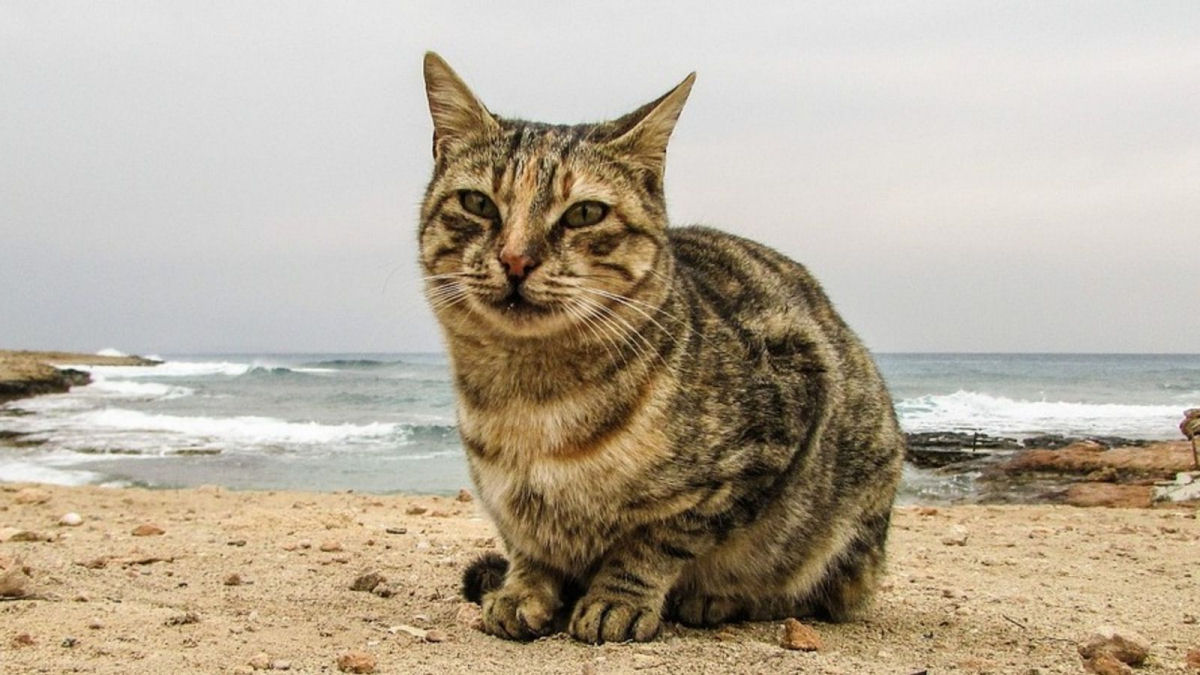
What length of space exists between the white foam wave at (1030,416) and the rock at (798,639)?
12.5 m

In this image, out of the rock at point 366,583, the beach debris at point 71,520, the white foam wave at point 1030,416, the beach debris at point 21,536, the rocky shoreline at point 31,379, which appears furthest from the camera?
the rocky shoreline at point 31,379

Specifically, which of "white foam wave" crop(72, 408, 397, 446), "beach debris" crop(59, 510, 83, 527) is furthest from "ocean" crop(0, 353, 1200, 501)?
"beach debris" crop(59, 510, 83, 527)

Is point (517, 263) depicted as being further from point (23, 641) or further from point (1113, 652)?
point (1113, 652)

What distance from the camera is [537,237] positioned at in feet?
9.92

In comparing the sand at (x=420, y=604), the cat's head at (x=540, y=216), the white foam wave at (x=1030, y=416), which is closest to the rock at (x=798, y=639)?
the sand at (x=420, y=604)

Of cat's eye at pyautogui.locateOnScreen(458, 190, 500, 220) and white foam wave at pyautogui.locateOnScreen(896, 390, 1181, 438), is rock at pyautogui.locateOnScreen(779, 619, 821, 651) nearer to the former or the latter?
cat's eye at pyautogui.locateOnScreen(458, 190, 500, 220)

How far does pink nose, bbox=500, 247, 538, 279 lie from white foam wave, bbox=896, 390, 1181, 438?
43.6 ft

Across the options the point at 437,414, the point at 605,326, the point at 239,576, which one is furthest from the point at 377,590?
the point at 437,414

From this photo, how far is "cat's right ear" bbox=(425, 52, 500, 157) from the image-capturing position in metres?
3.55

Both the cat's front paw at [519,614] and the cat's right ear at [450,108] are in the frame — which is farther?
the cat's right ear at [450,108]

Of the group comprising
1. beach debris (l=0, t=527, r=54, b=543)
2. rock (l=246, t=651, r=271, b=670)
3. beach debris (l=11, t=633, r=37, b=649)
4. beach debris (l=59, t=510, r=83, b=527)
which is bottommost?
beach debris (l=59, t=510, r=83, b=527)

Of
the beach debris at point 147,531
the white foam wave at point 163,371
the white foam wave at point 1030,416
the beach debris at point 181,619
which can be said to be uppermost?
the beach debris at point 181,619

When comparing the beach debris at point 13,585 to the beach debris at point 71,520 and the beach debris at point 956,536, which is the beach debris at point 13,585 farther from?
the beach debris at point 956,536

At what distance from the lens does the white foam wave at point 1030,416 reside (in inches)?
656
